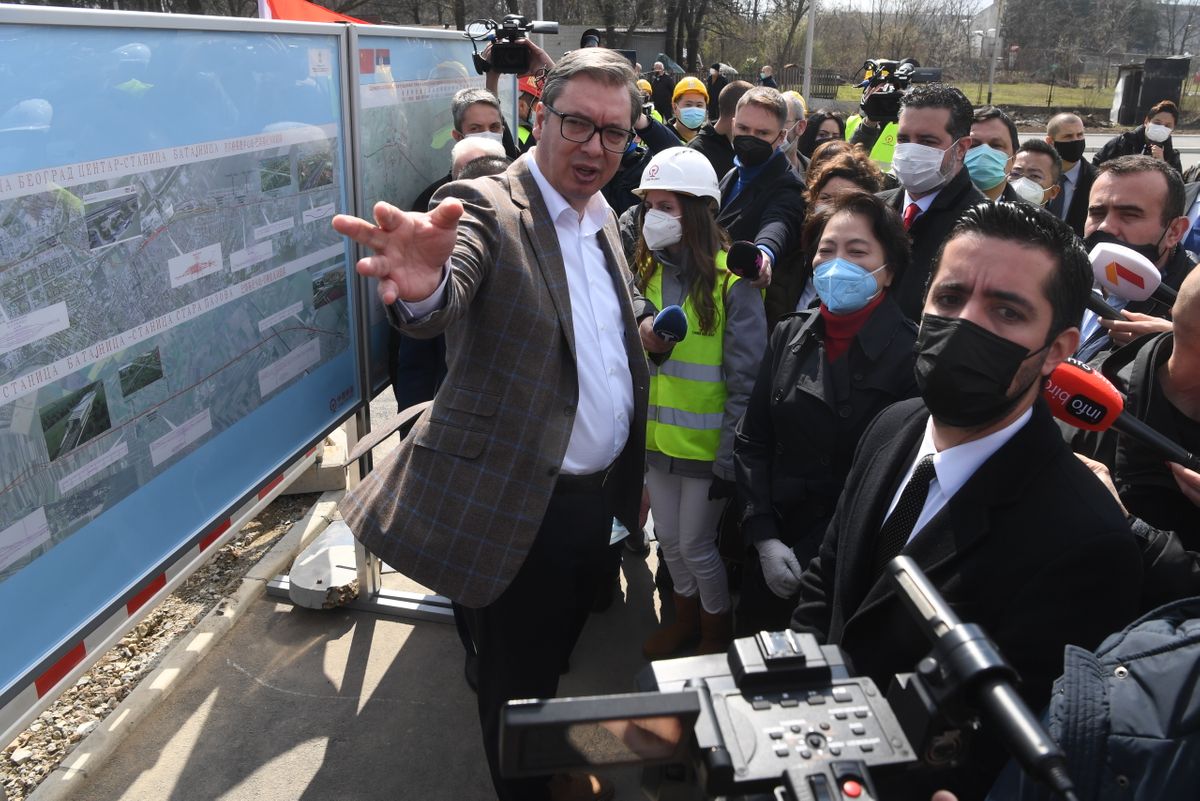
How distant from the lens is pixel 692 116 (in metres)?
7.02

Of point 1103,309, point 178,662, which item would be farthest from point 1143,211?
point 178,662

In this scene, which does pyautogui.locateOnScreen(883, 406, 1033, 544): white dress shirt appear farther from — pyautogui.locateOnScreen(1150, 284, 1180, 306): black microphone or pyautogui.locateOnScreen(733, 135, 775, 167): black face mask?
pyautogui.locateOnScreen(733, 135, 775, 167): black face mask

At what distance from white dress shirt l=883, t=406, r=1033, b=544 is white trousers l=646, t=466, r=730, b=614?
1.63 meters

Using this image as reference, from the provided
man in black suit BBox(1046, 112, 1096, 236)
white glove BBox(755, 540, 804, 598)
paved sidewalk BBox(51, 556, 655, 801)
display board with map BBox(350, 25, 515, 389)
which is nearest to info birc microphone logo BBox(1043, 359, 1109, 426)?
white glove BBox(755, 540, 804, 598)

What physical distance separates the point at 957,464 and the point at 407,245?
1.17 metres

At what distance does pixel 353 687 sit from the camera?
10.9 ft

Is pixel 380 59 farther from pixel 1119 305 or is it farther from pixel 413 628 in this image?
pixel 1119 305

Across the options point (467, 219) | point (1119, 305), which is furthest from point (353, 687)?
point (1119, 305)

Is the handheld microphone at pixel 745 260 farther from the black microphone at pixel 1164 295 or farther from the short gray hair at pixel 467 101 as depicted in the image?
the short gray hair at pixel 467 101

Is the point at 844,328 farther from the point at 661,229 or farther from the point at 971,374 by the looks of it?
the point at 971,374

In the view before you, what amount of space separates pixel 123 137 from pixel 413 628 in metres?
2.27

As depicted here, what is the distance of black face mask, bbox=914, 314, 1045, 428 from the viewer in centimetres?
171

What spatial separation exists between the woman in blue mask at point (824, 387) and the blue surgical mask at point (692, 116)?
431cm

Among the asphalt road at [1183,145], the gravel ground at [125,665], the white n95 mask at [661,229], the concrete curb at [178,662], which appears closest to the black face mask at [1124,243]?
the white n95 mask at [661,229]
